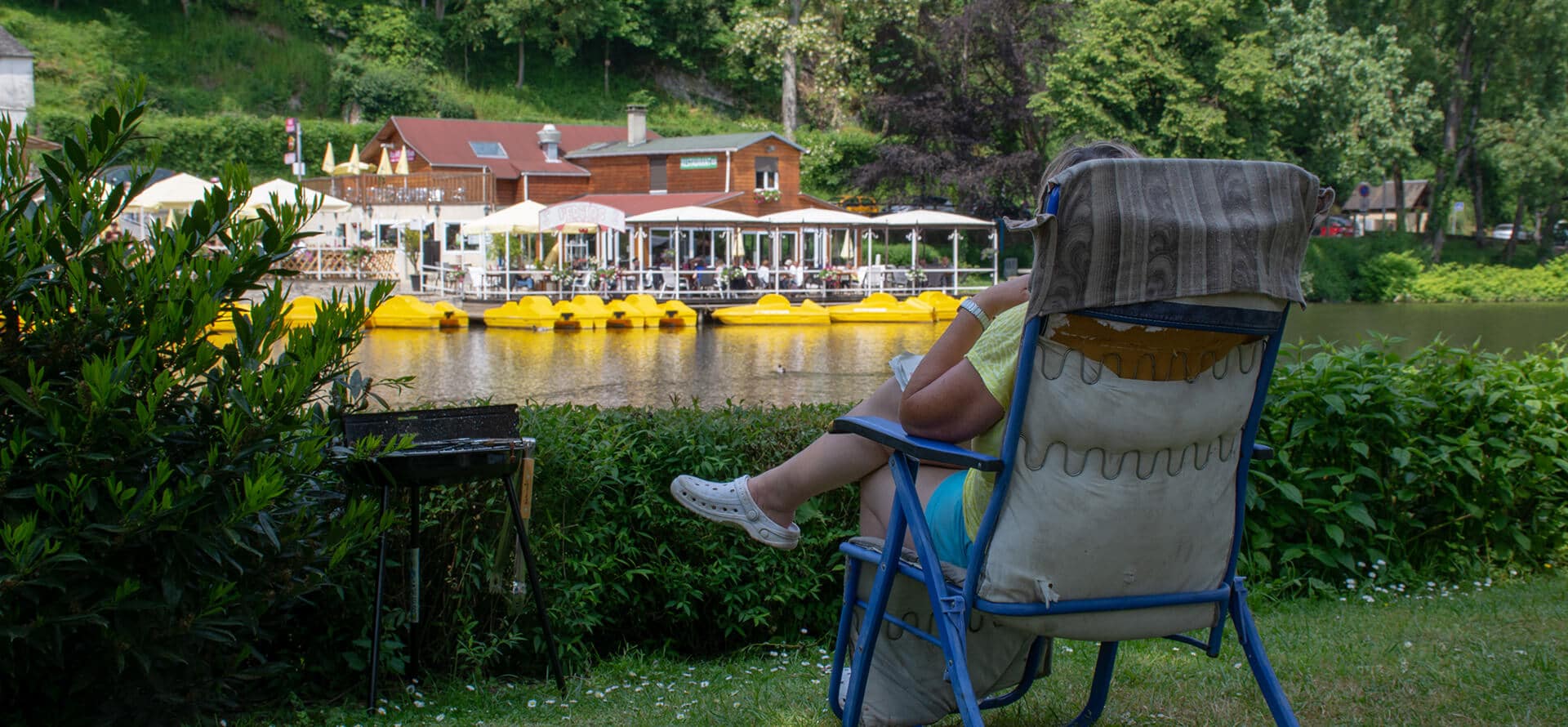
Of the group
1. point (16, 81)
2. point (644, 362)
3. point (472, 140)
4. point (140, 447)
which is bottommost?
point (644, 362)

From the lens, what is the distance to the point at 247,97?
2199 inches

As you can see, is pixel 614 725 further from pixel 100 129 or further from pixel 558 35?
pixel 558 35

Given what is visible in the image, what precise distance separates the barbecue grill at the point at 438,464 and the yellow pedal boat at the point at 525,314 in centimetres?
2454

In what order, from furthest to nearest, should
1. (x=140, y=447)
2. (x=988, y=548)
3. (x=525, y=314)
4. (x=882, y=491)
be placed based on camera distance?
(x=525, y=314) < (x=882, y=491) < (x=140, y=447) < (x=988, y=548)

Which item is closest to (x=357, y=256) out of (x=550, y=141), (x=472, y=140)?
(x=550, y=141)

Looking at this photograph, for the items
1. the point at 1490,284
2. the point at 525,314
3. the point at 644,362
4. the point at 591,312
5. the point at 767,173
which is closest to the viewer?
the point at 644,362

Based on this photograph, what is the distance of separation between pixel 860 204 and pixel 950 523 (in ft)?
156

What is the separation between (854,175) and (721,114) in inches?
747

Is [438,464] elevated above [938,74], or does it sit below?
→ below

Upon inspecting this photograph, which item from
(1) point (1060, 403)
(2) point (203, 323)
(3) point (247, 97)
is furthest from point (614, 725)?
(3) point (247, 97)

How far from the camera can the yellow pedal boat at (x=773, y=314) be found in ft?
99.4

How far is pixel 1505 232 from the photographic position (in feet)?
198

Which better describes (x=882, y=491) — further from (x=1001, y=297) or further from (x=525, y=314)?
(x=525, y=314)

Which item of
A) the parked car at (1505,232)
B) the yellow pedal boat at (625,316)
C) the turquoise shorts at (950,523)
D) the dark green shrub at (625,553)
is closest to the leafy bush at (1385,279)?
the parked car at (1505,232)
